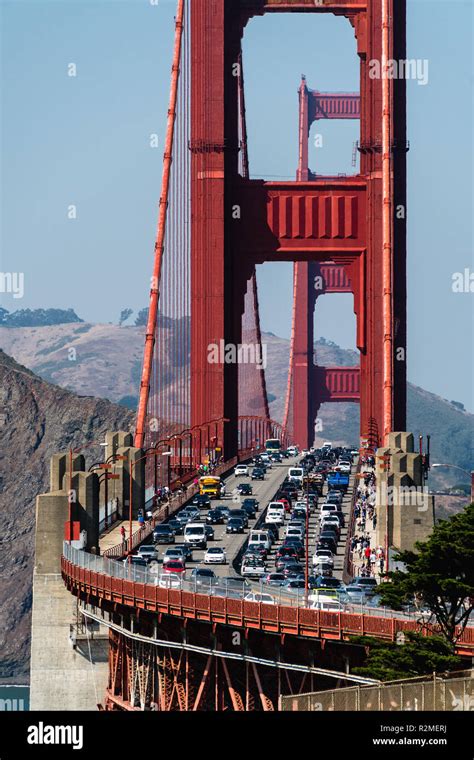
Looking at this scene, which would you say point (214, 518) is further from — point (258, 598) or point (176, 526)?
point (258, 598)

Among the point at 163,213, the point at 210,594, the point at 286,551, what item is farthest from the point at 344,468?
the point at 210,594

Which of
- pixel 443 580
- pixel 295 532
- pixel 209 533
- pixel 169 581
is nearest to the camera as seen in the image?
pixel 443 580

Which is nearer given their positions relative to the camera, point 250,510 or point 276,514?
point 276,514

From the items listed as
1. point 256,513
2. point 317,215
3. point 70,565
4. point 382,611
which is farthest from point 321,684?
point 317,215

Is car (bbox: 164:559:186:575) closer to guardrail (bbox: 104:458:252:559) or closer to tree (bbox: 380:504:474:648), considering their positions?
guardrail (bbox: 104:458:252:559)

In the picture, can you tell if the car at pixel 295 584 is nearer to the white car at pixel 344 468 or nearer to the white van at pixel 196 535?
the white van at pixel 196 535

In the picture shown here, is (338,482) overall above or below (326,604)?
above

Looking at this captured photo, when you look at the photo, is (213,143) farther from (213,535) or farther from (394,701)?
(394,701)
